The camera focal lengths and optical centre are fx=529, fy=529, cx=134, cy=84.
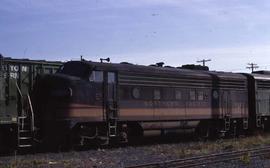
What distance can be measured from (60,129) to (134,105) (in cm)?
352

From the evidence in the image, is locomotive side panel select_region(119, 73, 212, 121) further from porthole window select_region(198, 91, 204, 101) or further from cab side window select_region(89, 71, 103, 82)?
cab side window select_region(89, 71, 103, 82)

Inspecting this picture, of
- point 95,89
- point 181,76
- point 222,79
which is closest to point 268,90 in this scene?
point 222,79

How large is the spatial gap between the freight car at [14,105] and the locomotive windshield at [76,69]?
1508mm

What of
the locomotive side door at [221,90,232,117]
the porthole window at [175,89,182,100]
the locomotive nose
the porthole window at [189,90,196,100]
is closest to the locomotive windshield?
the locomotive nose

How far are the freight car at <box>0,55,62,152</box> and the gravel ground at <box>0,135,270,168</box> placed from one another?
1.23m

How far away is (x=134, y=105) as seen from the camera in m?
20.6

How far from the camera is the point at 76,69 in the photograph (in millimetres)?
19641

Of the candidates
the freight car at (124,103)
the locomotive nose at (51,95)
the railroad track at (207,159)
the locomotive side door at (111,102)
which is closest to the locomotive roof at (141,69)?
the freight car at (124,103)

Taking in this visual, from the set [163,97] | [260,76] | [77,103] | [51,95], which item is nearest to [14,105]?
[51,95]

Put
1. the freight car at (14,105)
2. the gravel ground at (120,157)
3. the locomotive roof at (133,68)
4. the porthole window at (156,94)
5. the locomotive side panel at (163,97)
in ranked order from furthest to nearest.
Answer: the porthole window at (156,94) → the locomotive side panel at (163,97) → the locomotive roof at (133,68) → the freight car at (14,105) → the gravel ground at (120,157)

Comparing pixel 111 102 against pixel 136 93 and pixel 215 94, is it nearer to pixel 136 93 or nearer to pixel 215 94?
pixel 136 93

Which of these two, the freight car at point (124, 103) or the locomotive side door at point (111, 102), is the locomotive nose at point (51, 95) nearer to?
the freight car at point (124, 103)

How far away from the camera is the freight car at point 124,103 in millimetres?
18578

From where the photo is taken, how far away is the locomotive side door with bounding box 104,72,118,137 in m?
19.7
